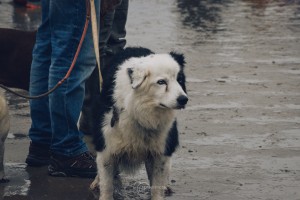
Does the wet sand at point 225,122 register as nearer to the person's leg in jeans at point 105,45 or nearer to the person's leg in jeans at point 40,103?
the person's leg in jeans at point 40,103

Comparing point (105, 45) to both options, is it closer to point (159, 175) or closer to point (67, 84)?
point (67, 84)

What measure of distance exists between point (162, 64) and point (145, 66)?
103 mm

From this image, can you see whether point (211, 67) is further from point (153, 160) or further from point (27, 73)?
point (153, 160)

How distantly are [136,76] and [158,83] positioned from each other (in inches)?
5.4

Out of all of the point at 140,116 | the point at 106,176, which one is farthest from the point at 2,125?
the point at 140,116

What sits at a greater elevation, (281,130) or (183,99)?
(183,99)

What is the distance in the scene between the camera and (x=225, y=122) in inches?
287

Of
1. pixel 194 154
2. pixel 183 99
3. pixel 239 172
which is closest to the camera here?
pixel 183 99

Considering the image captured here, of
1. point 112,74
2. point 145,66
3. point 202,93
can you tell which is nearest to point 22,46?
point 112,74

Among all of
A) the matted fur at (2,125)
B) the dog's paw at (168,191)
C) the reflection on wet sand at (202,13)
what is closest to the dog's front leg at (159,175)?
the dog's paw at (168,191)

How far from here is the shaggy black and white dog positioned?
15.6 ft

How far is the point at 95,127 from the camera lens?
5137 mm

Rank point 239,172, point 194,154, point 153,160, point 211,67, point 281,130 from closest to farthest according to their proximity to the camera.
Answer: point 153,160, point 239,172, point 194,154, point 281,130, point 211,67

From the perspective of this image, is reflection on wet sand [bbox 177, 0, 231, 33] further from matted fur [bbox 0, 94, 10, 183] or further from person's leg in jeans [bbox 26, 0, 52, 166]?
matted fur [bbox 0, 94, 10, 183]
